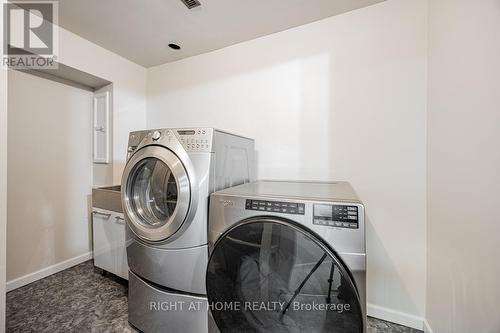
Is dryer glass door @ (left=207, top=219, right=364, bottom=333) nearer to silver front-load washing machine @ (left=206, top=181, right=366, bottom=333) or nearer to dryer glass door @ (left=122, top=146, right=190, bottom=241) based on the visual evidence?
silver front-load washing machine @ (left=206, top=181, right=366, bottom=333)

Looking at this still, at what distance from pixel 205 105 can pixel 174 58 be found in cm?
69

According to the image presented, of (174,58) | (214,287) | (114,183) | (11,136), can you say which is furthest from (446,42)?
(11,136)

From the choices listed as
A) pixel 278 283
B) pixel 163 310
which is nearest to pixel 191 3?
pixel 278 283

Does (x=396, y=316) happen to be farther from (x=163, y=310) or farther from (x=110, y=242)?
(x=110, y=242)

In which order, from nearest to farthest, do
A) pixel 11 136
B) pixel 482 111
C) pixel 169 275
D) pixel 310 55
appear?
pixel 482 111 → pixel 169 275 → pixel 310 55 → pixel 11 136

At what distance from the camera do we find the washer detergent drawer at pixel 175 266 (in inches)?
40.9

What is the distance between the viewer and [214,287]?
0.95m

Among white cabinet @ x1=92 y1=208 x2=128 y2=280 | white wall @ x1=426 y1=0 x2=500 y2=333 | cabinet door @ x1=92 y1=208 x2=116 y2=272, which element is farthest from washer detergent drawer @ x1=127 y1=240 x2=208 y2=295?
white wall @ x1=426 y1=0 x2=500 y2=333

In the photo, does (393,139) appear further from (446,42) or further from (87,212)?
(87,212)

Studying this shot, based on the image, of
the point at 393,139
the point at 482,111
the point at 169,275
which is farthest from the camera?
the point at 393,139

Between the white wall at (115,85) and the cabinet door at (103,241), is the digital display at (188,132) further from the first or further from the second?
the white wall at (115,85)

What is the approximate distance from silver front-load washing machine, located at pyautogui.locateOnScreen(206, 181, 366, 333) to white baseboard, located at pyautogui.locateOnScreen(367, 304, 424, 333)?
0.94 m

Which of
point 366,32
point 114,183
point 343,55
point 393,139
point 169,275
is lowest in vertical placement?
point 169,275

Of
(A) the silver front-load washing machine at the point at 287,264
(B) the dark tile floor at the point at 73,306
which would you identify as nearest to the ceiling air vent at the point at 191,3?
(A) the silver front-load washing machine at the point at 287,264
